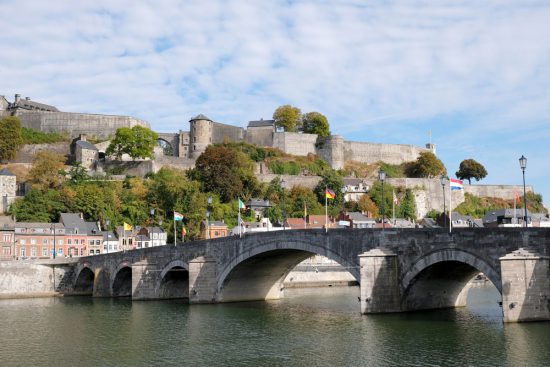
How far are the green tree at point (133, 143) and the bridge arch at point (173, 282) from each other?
35.6 metres

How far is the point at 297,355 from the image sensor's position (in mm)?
23781

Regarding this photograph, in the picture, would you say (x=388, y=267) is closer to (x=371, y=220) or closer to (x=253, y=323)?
(x=253, y=323)

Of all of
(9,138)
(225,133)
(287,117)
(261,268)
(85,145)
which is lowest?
(261,268)

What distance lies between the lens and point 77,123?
87375 millimetres

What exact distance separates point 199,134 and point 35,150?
1985 cm

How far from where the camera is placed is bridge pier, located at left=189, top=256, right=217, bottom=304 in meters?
39.8

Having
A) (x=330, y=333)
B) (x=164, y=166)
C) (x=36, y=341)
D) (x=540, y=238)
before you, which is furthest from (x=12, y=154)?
(x=540, y=238)

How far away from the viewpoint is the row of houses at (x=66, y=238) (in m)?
61.8

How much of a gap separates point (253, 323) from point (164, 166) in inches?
1961

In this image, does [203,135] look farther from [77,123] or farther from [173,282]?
[173,282]

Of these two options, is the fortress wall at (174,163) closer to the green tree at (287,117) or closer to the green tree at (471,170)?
the green tree at (287,117)

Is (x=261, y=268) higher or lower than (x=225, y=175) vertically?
lower

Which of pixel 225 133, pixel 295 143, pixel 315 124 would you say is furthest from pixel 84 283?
pixel 315 124

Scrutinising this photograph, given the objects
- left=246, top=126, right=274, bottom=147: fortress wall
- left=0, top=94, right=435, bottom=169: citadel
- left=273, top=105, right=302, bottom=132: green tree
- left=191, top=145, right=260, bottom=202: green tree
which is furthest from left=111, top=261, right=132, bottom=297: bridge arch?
left=273, top=105, right=302, bottom=132: green tree
